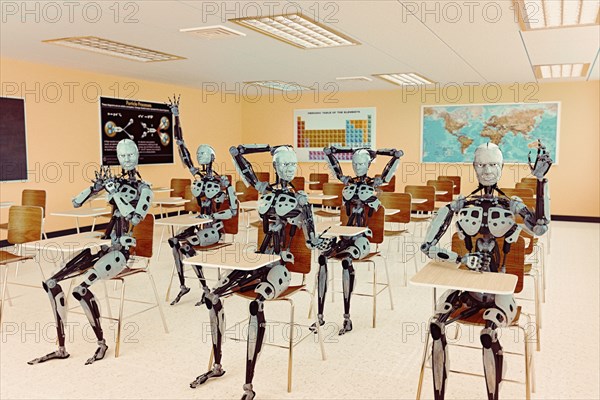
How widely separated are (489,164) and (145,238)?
105 inches

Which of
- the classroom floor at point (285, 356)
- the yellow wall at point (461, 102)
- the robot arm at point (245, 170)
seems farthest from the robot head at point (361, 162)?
the yellow wall at point (461, 102)

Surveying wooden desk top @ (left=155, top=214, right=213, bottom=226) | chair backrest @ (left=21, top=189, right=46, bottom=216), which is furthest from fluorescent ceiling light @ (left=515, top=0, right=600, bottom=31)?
chair backrest @ (left=21, top=189, right=46, bottom=216)

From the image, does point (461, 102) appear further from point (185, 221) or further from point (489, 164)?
point (489, 164)

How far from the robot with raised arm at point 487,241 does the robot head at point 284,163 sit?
112 cm

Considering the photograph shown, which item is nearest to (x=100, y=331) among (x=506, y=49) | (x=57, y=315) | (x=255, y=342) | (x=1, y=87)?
(x=57, y=315)

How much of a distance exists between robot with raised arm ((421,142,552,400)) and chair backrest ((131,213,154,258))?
2.26 m

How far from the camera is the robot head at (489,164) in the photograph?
309cm

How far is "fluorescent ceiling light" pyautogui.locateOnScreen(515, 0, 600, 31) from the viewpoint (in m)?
4.78

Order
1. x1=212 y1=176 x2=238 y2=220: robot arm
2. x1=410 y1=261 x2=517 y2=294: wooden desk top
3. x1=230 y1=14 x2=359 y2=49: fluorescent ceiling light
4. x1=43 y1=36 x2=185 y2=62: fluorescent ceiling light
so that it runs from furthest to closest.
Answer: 1. x1=43 y1=36 x2=185 y2=62: fluorescent ceiling light
2. x1=230 y1=14 x2=359 y2=49: fluorescent ceiling light
3. x1=212 y1=176 x2=238 y2=220: robot arm
4. x1=410 y1=261 x2=517 y2=294: wooden desk top

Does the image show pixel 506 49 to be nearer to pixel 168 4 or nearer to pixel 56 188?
pixel 168 4

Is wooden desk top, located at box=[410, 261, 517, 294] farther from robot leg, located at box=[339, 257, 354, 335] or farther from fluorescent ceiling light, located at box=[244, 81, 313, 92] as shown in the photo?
fluorescent ceiling light, located at box=[244, 81, 313, 92]

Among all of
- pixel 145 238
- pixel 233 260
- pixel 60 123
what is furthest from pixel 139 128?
pixel 233 260

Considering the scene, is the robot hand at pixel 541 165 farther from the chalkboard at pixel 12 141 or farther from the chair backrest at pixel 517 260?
the chalkboard at pixel 12 141

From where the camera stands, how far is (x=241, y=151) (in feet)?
12.5
